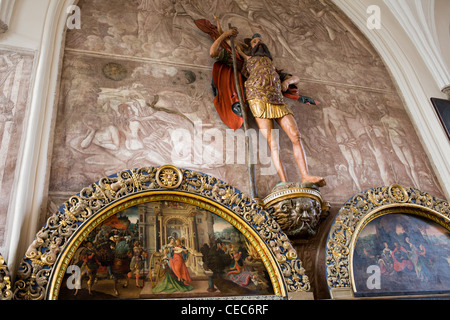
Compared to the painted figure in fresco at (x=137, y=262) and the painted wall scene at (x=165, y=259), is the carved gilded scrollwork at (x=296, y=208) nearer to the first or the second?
the painted wall scene at (x=165, y=259)

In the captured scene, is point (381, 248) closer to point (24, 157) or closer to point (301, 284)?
point (301, 284)

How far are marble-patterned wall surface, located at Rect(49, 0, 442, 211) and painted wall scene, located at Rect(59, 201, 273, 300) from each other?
2.29 feet

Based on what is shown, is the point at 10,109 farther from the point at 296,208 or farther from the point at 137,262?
the point at 296,208

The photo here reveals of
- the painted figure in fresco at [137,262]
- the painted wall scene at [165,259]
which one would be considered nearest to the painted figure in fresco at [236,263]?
the painted wall scene at [165,259]

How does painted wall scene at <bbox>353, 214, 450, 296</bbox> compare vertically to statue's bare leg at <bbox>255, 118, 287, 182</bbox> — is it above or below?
below

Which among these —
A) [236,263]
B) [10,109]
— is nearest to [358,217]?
[236,263]

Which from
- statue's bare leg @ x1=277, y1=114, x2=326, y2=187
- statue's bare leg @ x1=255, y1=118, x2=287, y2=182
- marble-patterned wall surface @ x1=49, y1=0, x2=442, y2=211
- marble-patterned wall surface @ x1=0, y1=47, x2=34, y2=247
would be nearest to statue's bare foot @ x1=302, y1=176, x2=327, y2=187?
statue's bare leg @ x1=277, y1=114, x2=326, y2=187

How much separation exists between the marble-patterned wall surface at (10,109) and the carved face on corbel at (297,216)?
2.72m

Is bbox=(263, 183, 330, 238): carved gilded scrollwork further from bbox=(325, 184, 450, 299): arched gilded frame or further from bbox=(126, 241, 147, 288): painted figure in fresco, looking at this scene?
bbox=(126, 241, 147, 288): painted figure in fresco

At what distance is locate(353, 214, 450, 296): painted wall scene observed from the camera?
421cm

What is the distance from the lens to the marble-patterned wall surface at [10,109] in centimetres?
368

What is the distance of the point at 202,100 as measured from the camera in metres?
5.17

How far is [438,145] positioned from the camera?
6043 millimetres
